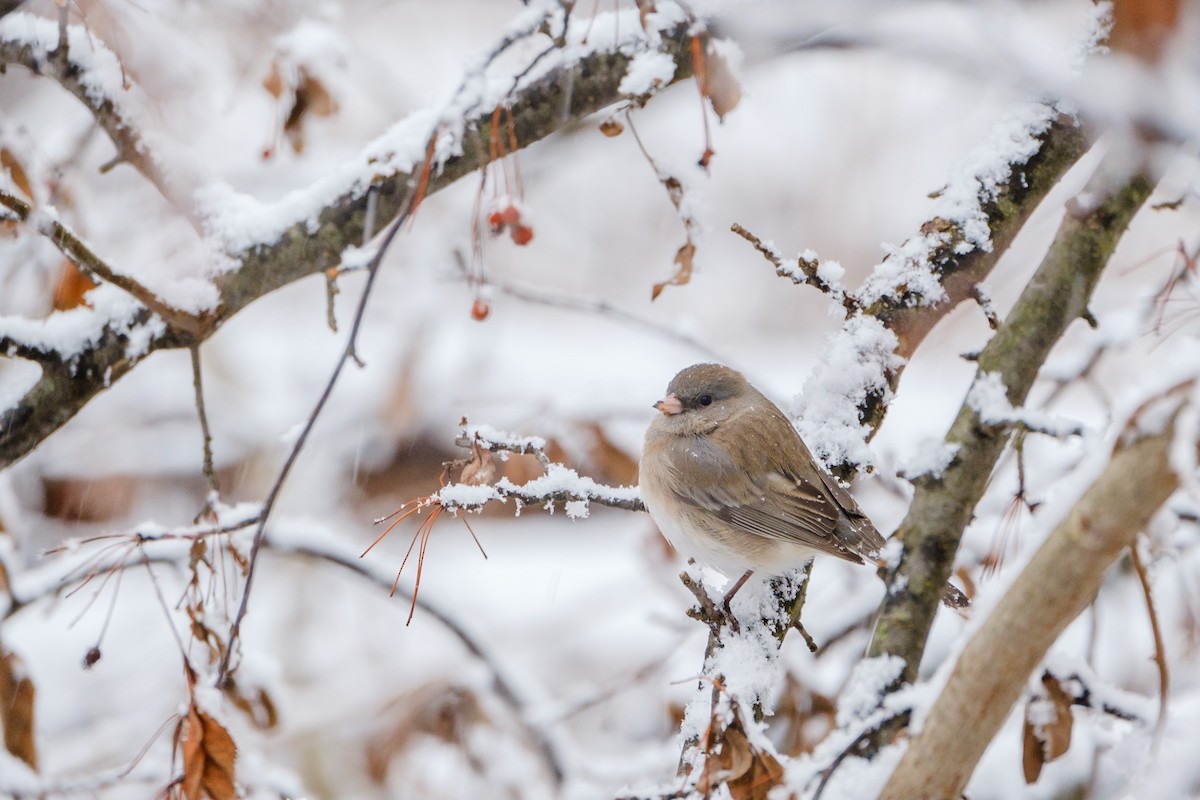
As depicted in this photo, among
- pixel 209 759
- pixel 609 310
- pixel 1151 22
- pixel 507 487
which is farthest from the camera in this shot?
pixel 609 310

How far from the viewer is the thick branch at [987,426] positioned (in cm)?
135

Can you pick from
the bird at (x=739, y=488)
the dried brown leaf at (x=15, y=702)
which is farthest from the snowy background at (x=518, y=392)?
the bird at (x=739, y=488)

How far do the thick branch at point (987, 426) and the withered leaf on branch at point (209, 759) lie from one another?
0.92 meters

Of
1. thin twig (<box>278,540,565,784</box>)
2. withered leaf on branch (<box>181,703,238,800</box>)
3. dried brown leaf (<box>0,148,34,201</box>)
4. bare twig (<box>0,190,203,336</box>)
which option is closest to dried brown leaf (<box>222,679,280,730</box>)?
thin twig (<box>278,540,565,784</box>)

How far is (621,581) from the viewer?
451 centimetres

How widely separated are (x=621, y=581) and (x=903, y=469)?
316 cm

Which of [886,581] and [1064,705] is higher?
[886,581]

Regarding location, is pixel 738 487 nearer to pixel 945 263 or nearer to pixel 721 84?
pixel 945 263

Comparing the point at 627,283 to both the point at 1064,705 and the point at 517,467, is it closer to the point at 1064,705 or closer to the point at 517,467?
the point at 517,467

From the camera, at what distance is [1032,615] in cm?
100

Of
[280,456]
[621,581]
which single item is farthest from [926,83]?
[280,456]

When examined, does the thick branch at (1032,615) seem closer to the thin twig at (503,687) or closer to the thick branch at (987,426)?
the thick branch at (987,426)

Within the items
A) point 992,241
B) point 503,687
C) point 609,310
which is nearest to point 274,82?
point 609,310

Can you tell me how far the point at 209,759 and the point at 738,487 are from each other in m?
1.44
